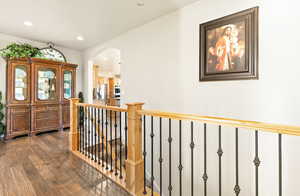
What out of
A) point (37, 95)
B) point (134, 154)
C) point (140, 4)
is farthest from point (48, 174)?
point (140, 4)

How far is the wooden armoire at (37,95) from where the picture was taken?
3.64m

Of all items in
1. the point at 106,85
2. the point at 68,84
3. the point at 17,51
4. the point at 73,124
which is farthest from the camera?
the point at 106,85

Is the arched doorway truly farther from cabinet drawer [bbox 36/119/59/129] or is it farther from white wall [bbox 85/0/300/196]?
white wall [bbox 85/0/300/196]

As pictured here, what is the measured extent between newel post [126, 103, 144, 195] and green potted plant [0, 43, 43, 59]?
11.7 ft

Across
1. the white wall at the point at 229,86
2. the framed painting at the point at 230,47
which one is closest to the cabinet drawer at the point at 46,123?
the white wall at the point at 229,86

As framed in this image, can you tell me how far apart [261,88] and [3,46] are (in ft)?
18.0

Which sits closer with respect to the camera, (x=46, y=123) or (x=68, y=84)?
(x=46, y=123)

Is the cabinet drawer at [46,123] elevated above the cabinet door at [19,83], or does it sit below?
below

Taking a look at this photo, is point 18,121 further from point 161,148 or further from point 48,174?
point 161,148

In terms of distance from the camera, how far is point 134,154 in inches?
70.6

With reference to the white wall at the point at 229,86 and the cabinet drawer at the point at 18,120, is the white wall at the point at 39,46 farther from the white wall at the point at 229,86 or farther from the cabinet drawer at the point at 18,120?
the white wall at the point at 229,86

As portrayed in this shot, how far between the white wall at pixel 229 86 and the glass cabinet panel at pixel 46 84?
251cm

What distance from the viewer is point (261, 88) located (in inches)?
79.5

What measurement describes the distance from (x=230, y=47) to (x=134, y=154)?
1981mm
